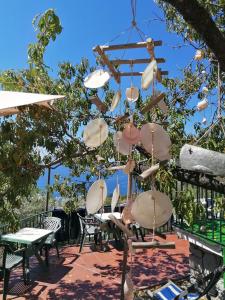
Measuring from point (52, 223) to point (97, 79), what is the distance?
6.80 m

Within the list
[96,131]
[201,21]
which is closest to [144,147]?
[96,131]

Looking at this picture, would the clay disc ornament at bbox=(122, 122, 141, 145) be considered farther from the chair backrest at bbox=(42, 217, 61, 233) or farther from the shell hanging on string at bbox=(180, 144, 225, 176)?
the chair backrest at bbox=(42, 217, 61, 233)

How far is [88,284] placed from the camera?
5.87 metres

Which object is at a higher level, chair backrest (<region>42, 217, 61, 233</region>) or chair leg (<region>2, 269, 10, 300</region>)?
chair backrest (<region>42, 217, 61, 233</region>)

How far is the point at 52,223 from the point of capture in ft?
24.7

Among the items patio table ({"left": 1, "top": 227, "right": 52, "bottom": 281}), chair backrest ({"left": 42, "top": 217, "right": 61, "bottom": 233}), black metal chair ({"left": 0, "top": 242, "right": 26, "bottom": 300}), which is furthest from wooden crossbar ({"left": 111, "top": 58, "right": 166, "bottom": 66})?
chair backrest ({"left": 42, "top": 217, "right": 61, "bottom": 233})

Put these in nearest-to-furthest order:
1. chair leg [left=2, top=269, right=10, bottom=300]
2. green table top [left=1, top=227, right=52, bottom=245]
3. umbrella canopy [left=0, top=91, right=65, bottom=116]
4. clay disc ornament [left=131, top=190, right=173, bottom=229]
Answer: clay disc ornament [left=131, top=190, right=173, bottom=229] < umbrella canopy [left=0, top=91, right=65, bottom=116] < chair leg [left=2, top=269, right=10, bottom=300] < green table top [left=1, top=227, right=52, bottom=245]

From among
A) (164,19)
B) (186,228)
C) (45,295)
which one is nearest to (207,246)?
(186,228)

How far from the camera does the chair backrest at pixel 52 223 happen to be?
7.45 m

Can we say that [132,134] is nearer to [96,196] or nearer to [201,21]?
[96,196]

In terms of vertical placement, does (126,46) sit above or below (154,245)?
above

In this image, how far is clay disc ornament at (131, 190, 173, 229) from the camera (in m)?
0.89

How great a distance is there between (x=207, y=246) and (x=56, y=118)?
8.90 ft

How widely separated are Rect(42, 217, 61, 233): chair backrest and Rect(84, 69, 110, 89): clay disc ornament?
6.65m
